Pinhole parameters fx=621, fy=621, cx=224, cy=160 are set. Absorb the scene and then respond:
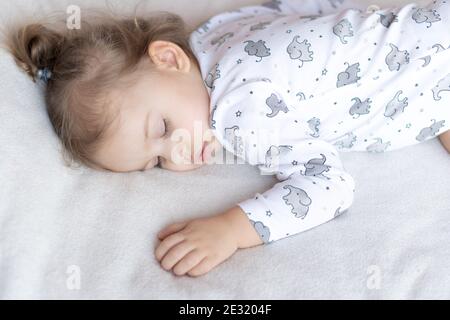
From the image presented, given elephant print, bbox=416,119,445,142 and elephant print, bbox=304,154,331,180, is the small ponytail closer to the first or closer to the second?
elephant print, bbox=304,154,331,180

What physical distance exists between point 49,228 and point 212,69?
0.39 meters

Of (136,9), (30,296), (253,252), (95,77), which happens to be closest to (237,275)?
(253,252)

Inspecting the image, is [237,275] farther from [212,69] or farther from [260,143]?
[212,69]

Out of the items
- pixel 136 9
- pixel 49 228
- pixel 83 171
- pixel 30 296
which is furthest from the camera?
pixel 136 9

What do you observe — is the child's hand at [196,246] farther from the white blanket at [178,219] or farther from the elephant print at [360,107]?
the elephant print at [360,107]

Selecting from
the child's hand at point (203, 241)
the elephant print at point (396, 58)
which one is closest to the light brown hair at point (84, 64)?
the child's hand at point (203, 241)

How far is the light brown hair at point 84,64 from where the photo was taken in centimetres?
102

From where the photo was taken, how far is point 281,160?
103 centimetres

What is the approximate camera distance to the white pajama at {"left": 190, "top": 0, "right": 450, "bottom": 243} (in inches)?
39.5

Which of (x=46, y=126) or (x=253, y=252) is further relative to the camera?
(x=46, y=126)

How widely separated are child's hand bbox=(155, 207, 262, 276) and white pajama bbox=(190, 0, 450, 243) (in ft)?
0.12

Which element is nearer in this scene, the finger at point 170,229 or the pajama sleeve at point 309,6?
the finger at point 170,229

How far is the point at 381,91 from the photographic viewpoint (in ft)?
3.58

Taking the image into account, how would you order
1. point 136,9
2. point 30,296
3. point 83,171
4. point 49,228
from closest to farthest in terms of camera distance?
point 30,296, point 49,228, point 83,171, point 136,9
